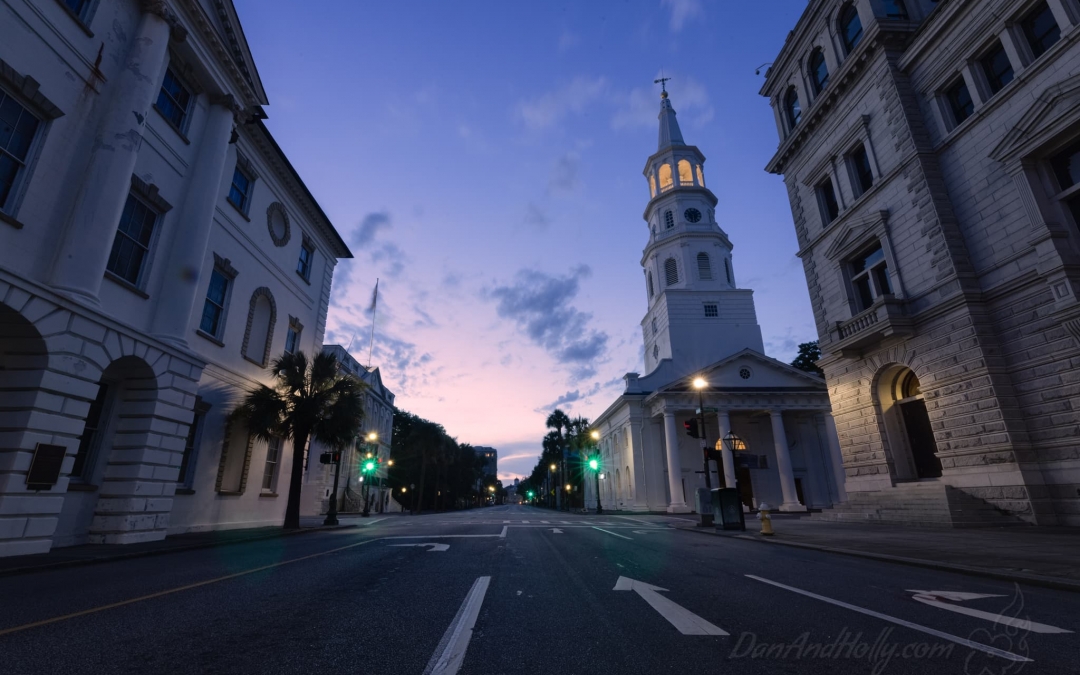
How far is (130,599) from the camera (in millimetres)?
5477

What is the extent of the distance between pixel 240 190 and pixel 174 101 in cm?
420

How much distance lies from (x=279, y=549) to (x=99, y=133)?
10.9 metres

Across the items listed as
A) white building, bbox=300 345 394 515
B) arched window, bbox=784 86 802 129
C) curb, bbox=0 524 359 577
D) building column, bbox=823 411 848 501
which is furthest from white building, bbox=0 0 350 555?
building column, bbox=823 411 848 501

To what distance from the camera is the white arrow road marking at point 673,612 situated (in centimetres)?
419

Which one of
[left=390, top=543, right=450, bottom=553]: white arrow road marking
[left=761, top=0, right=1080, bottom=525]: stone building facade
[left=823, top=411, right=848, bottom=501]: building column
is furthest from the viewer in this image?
[left=823, top=411, right=848, bottom=501]: building column

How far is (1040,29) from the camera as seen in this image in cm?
1508

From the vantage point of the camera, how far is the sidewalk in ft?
23.0

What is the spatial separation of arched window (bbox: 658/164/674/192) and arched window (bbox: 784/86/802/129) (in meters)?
22.7

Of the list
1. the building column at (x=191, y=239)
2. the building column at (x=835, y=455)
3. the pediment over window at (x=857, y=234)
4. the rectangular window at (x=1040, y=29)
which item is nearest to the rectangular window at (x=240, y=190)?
the building column at (x=191, y=239)

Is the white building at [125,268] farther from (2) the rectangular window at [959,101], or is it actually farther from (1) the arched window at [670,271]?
(1) the arched window at [670,271]

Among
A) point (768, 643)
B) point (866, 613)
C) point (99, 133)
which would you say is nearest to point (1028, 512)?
point (866, 613)

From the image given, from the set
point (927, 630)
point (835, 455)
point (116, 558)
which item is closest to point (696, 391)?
point (835, 455)

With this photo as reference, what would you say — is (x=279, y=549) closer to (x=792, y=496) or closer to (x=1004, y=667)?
(x=1004, y=667)

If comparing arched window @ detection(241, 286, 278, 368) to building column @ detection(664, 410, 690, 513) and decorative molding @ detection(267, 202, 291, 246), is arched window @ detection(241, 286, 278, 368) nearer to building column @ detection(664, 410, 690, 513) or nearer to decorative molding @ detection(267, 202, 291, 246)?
decorative molding @ detection(267, 202, 291, 246)
